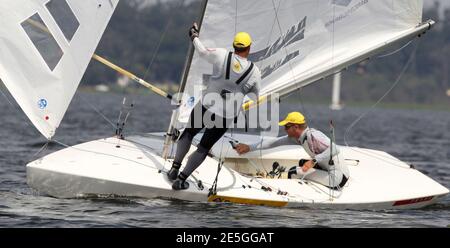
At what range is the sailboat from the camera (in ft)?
28.7

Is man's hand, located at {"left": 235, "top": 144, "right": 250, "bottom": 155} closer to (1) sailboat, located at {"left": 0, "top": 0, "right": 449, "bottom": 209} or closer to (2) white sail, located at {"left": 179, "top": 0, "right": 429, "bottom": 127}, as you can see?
(1) sailboat, located at {"left": 0, "top": 0, "right": 449, "bottom": 209}

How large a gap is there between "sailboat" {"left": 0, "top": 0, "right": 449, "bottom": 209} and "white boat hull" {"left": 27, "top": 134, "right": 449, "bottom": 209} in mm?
12

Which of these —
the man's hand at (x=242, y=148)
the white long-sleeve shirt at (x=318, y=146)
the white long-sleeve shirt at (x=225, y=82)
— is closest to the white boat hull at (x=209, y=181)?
the man's hand at (x=242, y=148)

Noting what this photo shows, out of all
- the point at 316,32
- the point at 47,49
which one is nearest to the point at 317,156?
the point at 316,32

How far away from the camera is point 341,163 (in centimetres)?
981

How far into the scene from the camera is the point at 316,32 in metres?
10.3

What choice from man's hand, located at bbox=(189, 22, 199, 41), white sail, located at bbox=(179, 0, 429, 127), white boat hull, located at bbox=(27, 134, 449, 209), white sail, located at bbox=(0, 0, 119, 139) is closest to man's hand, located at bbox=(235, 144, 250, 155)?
white boat hull, located at bbox=(27, 134, 449, 209)

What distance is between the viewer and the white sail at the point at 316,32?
33.2 ft

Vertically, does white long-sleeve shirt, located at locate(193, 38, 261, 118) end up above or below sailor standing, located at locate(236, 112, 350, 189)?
above

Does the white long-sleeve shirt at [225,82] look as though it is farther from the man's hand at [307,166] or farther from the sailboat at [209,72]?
the man's hand at [307,166]

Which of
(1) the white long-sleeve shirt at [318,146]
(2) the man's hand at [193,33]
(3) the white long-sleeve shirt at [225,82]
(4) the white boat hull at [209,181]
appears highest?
(2) the man's hand at [193,33]

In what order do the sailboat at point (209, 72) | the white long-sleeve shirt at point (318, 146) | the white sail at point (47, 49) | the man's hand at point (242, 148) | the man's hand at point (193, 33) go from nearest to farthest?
the white sail at point (47, 49)
the sailboat at point (209, 72)
the man's hand at point (193, 33)
the white long-sleeve shirt at point (318, 146)
the man's hand at point (242, 148)

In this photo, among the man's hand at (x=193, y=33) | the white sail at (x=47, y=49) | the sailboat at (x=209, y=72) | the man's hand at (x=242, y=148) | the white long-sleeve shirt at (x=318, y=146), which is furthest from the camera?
the man's hand at (x=242, y=148)
